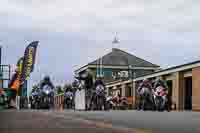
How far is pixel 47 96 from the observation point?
33219mm

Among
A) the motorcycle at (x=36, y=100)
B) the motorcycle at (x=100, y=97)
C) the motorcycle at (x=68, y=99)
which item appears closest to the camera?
the motorcycle at (x=100, y=97)

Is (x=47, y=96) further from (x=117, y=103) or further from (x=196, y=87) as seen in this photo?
(x=196, y=87)

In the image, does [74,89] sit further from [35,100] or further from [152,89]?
[152,89]

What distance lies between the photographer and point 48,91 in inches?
1310

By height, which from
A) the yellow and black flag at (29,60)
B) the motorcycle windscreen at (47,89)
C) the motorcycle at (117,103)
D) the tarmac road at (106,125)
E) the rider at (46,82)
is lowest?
the motorcycle at (117,103)

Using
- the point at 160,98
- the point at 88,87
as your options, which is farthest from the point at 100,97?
the point at 160,98

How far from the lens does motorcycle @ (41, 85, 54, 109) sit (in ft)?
109

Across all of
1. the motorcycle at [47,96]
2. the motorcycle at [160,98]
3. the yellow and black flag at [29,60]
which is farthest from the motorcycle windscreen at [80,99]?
Answer: the yellow and black flag at [29,60]

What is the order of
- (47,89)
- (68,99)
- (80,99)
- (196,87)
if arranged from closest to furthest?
(80,99) → (47,89) → (68,99) → (196,87)

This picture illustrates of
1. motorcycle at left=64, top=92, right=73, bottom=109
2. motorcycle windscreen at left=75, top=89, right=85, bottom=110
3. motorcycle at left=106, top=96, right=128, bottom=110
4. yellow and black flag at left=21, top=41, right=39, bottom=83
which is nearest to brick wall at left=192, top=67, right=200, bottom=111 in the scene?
motorcycle at left=106, top=96, right=128, bottom=110

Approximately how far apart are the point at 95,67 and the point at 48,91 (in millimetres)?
59422

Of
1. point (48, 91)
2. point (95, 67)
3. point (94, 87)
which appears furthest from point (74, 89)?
point (95, 67)

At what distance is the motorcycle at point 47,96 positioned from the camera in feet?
109

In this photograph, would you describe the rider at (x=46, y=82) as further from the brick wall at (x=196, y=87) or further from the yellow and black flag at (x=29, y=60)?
the yellow and black flag at (x=29, y=60)
